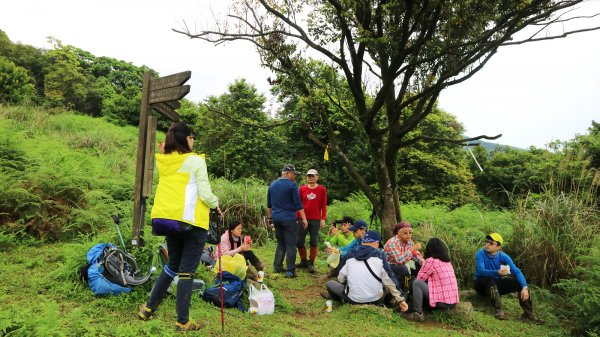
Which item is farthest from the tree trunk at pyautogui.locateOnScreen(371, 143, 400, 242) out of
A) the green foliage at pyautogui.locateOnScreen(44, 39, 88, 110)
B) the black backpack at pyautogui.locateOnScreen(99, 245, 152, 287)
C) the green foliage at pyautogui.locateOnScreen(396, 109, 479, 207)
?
the green foliage at pyautogui.locateOnScreen(44, 39, 88, 110)

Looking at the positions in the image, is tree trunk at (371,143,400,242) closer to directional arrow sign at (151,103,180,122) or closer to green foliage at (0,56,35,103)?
directional arrow sign at (151,103,180,122)

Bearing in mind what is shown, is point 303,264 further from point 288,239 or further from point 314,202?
point 314,202

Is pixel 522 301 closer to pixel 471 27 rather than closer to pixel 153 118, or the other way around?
pixel 471 27

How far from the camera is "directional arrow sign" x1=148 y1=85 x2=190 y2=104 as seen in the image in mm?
4939

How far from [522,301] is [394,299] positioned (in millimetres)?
1751

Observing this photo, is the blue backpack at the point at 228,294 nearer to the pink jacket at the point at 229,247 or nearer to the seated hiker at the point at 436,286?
the pink jacket at the point at 229,247

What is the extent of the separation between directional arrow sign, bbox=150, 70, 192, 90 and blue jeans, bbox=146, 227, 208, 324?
2230mm

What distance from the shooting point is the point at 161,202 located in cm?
347

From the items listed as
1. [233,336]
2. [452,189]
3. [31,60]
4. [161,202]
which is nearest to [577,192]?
[233,336]

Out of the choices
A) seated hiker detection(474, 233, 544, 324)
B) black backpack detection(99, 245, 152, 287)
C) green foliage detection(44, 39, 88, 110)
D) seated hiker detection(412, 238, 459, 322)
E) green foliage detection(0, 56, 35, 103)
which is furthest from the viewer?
green foliage detection(44, 39, 88, 110)

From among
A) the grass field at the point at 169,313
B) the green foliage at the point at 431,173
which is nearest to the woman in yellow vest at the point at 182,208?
the grass field at the point at 169,313

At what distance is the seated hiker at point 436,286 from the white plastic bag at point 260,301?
1.79 m

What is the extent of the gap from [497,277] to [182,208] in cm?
454

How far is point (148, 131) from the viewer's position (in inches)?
213
